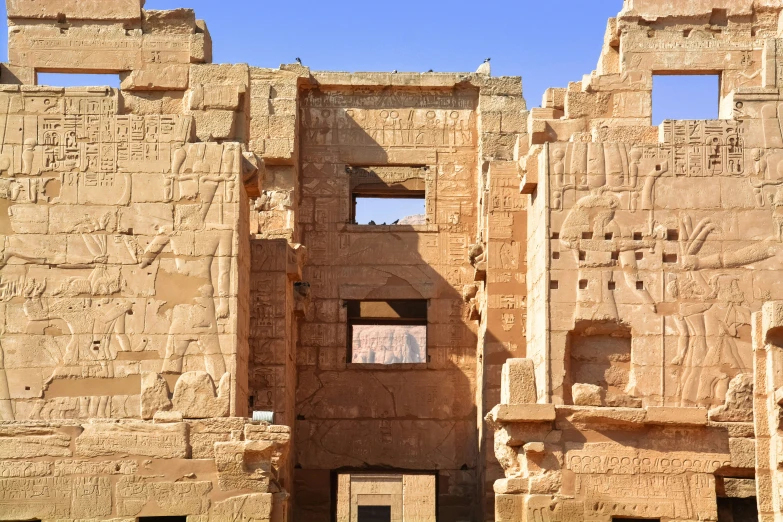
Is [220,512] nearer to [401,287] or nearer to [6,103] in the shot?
[6,103]

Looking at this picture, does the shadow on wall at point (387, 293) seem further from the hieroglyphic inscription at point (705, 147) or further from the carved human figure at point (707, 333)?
the hieroglyphic inscription at point (705, 147)

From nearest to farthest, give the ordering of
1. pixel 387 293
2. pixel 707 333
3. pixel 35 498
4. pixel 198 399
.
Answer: pixel 35 498, pixel 198 399, pixel 707 333, pixel 387 293

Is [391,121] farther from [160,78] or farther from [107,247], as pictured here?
[107,247]

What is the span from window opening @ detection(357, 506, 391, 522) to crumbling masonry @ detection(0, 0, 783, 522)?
1279 cm

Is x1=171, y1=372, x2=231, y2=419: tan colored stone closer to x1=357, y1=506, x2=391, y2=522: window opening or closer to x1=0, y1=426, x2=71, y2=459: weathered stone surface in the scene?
x1=0, y1=426, x2=71, y2=459: weathered stone surface

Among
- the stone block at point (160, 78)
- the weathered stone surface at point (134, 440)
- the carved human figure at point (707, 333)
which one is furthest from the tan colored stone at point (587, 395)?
the stone block at point (160, 78)

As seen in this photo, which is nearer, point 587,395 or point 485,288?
Result: point 587,395

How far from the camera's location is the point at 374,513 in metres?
32.4

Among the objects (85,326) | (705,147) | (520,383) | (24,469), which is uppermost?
(705,147)

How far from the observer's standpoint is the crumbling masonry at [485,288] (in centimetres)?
1446

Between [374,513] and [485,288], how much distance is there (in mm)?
14273

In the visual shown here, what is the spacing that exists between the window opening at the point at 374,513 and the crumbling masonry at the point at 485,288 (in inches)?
504

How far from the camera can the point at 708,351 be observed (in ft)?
50.7

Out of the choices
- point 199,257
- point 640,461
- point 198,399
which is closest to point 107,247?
point 199,257
